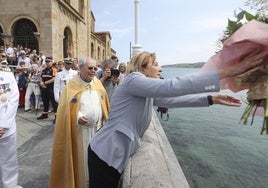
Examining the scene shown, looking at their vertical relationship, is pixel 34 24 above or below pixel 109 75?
above

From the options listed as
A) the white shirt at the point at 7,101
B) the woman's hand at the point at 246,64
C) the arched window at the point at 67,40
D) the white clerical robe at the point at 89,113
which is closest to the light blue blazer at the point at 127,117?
the woman's hand at the point at 246,64

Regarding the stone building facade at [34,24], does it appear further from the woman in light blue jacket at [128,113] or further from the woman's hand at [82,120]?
the woman in light blue jacket at [128,113]

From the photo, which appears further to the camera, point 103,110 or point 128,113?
point 103,110

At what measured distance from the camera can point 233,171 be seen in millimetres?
8758

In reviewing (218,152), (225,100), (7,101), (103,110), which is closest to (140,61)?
(225,100)

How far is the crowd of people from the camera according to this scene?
1865 mm

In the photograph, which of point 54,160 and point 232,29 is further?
point 54,160

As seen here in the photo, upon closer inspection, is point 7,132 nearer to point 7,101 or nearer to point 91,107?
point 7,101

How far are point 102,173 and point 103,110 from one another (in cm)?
169

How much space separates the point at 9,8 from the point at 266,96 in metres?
18.7

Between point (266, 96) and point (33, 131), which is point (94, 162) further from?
point (33, 131)

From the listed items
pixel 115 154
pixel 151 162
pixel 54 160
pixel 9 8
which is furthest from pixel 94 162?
pixel 9 8

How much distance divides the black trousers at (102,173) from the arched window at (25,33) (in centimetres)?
1642

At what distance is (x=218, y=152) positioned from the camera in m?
10.8
